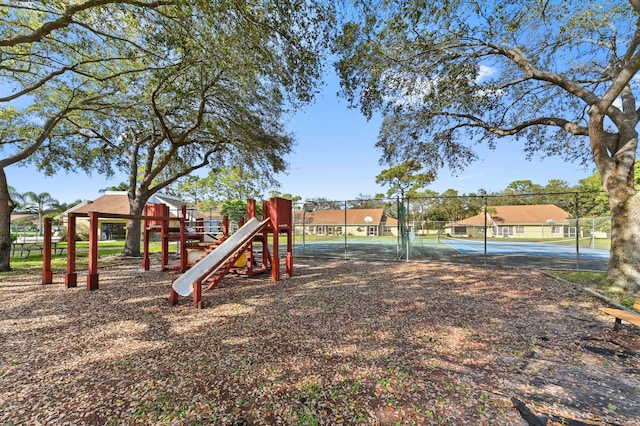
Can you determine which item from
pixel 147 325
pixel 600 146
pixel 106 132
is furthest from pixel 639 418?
pixel 106 132

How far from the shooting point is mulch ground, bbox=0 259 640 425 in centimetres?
232

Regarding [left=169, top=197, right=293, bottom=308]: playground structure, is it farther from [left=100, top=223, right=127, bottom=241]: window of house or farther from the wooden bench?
[left=100, top=223, right=127, bottom=241]: window of house

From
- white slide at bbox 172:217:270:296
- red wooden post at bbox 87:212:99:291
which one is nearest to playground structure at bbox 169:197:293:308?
white slide at bbox 172:217:270:296

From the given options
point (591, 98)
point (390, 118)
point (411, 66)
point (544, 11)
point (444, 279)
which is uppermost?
point (544, 11)

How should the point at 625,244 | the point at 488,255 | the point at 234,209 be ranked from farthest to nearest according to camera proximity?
the point at 234,209, the point at 488,255, the point at 625,244

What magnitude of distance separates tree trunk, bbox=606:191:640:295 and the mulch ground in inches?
59.2

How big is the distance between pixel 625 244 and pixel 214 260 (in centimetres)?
928

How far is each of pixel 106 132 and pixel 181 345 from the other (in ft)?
44.9

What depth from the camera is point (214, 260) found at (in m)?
6.47

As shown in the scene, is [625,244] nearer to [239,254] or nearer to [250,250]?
[239,254]

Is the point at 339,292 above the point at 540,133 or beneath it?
beneath

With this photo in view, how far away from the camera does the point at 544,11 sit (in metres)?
6.91

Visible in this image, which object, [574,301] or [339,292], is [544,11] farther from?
[339,292]

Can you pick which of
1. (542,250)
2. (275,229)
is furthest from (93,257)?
(542,250)
